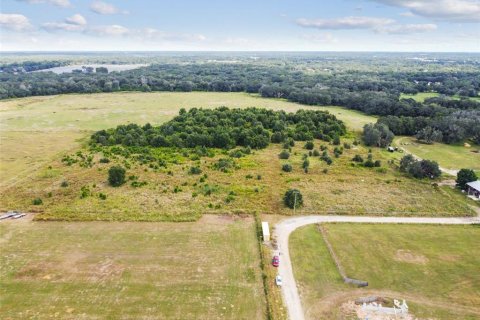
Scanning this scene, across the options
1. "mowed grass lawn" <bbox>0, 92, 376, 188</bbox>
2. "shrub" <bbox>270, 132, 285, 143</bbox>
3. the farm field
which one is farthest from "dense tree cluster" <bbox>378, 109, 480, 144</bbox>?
"shrub" <bbox>270, 132, 285, 143</bbox>

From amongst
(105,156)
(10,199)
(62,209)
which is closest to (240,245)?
(62,209)

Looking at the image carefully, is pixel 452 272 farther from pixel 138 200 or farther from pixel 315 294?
pixel 138 200

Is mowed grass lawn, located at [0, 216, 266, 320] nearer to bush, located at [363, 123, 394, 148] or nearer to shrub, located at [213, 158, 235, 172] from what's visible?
shrub, located at [213, 158, 235, 172]

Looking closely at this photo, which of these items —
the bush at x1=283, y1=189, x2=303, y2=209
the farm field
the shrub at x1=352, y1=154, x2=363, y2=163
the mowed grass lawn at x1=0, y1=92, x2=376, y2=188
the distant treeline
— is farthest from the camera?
the distant treeline

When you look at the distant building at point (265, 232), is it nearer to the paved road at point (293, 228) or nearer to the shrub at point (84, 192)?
the paved road at point (293, 228)

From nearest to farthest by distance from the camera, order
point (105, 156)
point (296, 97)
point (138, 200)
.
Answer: point (138, 200) → point (105, 156) → point (296, 97)

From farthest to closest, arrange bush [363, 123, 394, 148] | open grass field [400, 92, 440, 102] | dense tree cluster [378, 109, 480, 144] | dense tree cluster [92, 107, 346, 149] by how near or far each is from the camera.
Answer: open grass field [400, 92, 440, 102], dense tree cluster [378, 109, 480, 144], bush [363, 123, 394, 148], dense tree cluster [92, 107, 346, 149]
